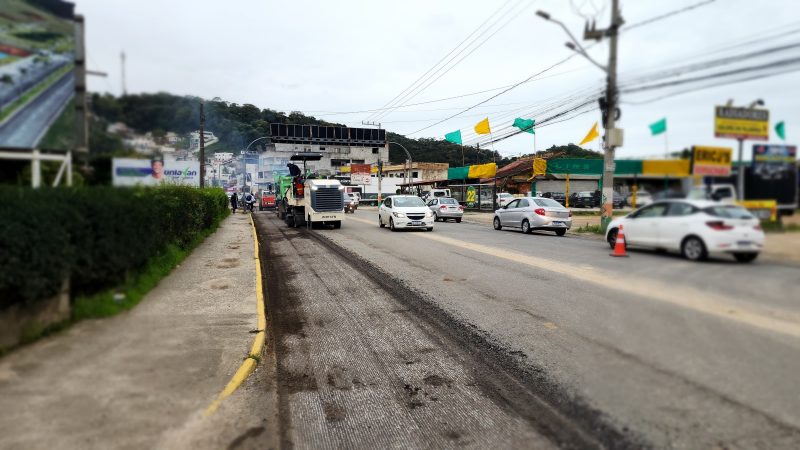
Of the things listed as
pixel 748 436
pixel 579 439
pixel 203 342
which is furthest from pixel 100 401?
pixel 748 436

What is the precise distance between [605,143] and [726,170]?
1.31 feet

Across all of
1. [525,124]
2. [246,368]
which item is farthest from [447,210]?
[525,124]

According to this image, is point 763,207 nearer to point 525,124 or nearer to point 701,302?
point 701,302

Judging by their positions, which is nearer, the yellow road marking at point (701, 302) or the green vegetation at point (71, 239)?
the yellow road marking at point (701, 302)

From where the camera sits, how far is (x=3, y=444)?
3.04 meters

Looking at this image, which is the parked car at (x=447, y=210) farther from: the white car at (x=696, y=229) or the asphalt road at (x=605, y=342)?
the white car at (x=696, y=229)

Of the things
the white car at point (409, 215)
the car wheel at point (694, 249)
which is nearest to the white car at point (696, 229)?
the car wheel at point (694, 249)

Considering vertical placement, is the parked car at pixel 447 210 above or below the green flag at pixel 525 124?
below

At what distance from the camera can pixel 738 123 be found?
1459mm

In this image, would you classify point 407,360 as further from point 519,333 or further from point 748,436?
point 748,436

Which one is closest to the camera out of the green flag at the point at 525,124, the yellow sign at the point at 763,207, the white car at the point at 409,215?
the yellow sign at the point at 763,207

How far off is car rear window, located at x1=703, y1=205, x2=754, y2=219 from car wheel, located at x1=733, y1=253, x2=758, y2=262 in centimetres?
11

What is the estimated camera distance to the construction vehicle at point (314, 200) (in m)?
19.8

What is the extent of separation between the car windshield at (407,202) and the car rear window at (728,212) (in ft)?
57.9
